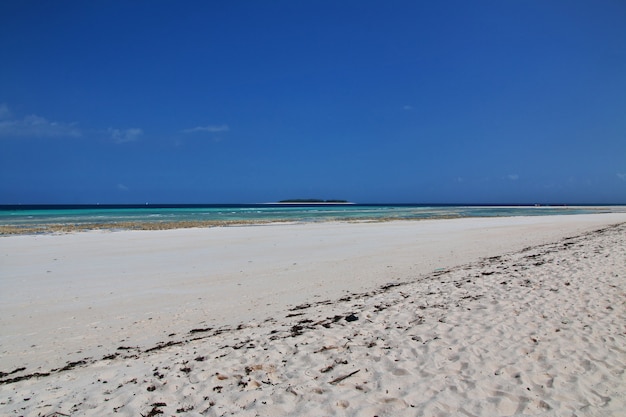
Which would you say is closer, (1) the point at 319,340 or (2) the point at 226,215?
(1) the point at 319,340

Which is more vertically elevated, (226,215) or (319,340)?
(226,215)

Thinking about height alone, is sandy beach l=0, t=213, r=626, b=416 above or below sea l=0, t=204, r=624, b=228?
below

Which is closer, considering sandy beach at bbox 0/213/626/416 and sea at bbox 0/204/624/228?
sandy beach at bbox 0/213/626/416

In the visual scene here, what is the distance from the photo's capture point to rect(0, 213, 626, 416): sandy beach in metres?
4.34

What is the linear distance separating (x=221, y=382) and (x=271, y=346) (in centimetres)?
127

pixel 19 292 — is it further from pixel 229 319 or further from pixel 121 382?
Answer: pixel 121 382

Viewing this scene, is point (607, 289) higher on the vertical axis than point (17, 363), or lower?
higher

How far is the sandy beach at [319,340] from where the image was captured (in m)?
4.34

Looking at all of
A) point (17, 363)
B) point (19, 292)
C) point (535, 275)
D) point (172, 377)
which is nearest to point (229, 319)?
point (172, 377)

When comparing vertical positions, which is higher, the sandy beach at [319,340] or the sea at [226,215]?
the sea at [226,215]

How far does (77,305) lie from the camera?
892 centimetres

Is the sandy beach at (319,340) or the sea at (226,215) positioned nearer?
the sandy beach at (319,340)

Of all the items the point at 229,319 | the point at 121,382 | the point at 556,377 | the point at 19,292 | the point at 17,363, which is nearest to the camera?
the point at 556,377

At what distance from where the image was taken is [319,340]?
6.15 metres
